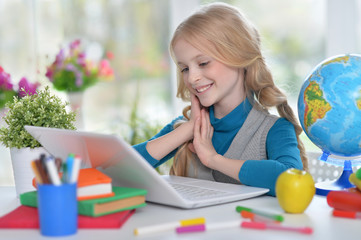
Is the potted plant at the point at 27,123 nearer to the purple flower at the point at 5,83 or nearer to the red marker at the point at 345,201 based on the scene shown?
the purple flower at the point at 5,83

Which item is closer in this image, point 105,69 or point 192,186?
point 192,186

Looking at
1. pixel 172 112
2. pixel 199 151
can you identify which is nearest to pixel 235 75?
pixel 199 151

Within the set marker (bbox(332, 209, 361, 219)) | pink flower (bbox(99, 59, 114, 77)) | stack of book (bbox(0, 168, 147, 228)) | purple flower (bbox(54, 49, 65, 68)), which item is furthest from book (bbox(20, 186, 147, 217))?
pink flower (bbox(99, 59, 114, 77))

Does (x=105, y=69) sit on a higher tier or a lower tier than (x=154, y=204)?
higher

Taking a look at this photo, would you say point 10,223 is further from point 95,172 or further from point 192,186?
point 192,186

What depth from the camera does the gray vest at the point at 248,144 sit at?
171 cm

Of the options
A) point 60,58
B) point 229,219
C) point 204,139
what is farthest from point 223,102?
point 60,58

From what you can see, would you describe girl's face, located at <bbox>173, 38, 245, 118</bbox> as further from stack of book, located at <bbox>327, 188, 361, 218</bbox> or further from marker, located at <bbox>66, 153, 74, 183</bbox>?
marker, located at <bbox>66, 153, 74, 183</bbox>

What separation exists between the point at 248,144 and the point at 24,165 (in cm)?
78

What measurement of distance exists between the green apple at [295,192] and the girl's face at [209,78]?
2.29 feet

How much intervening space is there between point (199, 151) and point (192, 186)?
285 mm

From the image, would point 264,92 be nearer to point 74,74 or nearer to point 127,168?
point 127,168

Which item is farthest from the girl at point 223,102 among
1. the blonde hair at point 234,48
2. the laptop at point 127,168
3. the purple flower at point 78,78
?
the purple flower at point 78,78

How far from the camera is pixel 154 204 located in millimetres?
1175
